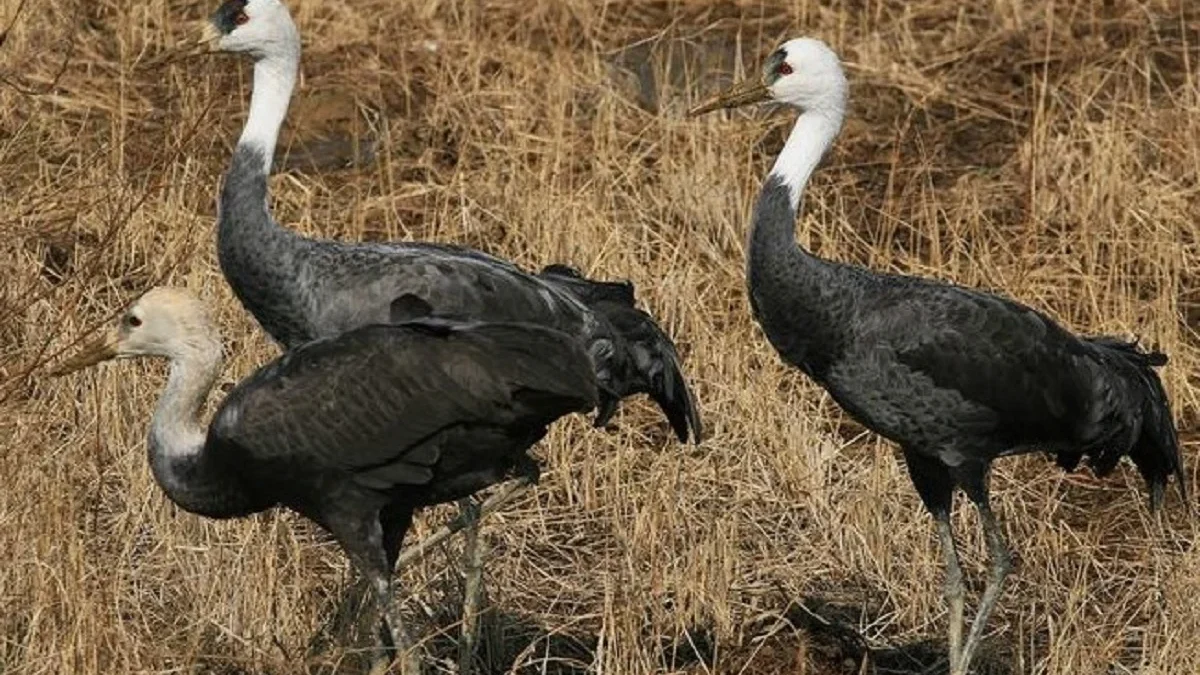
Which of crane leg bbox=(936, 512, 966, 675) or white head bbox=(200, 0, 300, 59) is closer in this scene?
crane leg bbox=(936, 512, 966, 675)

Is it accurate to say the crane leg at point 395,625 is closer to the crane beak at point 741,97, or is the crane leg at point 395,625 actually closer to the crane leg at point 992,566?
the crane leg at point 992,566

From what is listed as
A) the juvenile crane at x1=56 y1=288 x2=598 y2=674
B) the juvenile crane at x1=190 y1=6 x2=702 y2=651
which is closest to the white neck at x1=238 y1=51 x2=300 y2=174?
the juvenile crane at x1=190 y1=6 x2=702 y2=651

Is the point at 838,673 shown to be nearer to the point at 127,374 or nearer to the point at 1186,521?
the point at 1186,521

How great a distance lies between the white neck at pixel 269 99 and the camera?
788cm

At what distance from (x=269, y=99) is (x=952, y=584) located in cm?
246

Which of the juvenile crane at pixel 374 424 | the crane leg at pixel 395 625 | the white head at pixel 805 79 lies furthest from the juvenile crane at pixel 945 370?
the crane leg at pixel 395 625

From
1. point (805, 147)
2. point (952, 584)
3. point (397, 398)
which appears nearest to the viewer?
point (397, 398)

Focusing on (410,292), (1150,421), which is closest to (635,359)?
(410,292)

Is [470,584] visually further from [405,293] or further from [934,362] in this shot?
[934,362]

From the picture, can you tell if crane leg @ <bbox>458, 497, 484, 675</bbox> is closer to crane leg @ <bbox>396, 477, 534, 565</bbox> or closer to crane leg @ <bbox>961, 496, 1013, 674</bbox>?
crane leg @ <bbox>396, 477, 534, 565</bbox>

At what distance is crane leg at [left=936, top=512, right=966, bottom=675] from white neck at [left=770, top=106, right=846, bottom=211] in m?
0.98

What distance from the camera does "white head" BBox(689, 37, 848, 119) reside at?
785 centimetres

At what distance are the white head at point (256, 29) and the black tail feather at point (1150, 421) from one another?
100 inches

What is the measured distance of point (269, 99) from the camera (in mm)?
8008
